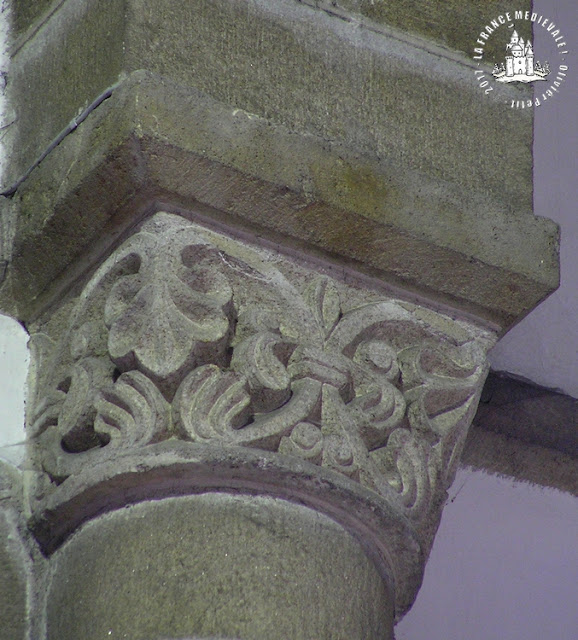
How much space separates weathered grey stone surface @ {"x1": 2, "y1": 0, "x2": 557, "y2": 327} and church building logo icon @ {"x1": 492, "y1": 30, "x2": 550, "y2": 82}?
0.17ft

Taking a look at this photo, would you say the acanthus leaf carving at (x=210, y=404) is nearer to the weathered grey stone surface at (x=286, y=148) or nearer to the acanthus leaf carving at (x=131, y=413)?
the acanthus leaf carving at (x=131, y=413)

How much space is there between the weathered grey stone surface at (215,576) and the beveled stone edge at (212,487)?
15 millimetres

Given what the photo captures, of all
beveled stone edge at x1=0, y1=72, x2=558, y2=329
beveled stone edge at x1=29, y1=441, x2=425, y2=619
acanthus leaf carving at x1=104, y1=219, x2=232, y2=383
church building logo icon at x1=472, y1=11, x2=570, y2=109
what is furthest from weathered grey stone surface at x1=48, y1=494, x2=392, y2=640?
church building logo icon at x1=472, y1=11, x2=570, y2=109

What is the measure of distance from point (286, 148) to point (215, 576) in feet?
1.79

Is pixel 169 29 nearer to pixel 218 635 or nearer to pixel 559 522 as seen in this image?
pixel 218 635

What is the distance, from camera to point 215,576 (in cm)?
156

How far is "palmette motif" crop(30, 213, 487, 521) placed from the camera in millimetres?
1643

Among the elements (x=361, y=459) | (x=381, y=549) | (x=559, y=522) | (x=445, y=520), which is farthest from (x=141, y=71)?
(x=559, y=522)

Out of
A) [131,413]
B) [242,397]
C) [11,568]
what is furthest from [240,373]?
[11,568]

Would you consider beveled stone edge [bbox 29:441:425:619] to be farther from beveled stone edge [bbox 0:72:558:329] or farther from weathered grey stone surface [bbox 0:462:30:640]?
beveled stone edge [bbox 0:72:558:329]

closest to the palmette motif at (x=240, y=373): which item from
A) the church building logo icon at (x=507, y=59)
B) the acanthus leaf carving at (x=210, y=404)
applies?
the acanthus leaf carving at (x=210, y=404)

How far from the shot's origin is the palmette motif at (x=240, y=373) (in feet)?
5.39

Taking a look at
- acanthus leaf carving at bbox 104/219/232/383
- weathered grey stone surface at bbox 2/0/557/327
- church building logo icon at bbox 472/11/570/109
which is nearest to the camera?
acanthus leaf carving at bbox 104/219/232/383

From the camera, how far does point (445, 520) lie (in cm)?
225
